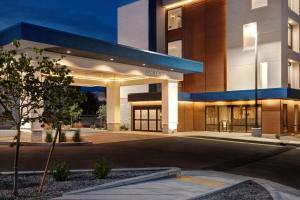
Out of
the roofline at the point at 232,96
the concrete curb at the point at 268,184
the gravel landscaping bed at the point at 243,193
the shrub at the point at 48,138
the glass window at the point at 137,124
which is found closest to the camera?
the gravel landscaping bed at the point at 243,193

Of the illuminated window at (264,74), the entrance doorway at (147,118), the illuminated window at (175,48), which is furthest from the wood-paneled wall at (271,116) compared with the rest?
the illuminated window at (175,48)

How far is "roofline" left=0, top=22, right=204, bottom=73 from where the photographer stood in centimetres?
1961

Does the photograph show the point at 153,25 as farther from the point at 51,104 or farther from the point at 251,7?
the point at 51,104

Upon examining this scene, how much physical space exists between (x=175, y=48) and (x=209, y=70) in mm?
5626

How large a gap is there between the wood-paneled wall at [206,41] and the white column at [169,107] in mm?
6138

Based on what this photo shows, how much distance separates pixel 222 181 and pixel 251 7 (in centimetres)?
2726

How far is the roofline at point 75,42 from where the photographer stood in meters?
Result: 19.6

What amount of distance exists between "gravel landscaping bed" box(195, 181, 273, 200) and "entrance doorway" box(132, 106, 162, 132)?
25535 millimetres

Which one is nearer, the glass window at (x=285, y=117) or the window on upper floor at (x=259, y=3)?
the glass window at (x=285, y=117)

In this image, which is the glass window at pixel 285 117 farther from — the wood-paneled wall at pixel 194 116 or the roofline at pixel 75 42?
the roofline at pixel 75 42

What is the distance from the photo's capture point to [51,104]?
847 cm

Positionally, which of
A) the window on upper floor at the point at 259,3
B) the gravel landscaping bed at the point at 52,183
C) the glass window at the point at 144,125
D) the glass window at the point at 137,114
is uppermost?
the window on upper floor at the point at 259,3

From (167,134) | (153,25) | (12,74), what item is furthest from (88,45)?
(153,25)

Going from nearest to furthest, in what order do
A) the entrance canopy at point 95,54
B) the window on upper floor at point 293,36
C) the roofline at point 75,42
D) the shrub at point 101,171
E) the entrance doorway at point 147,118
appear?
the shrub at point 101,171, the roofline at point 75,42, the entrance canopy at point 95,54, the window on upper floor at point 293,36, the entrance doorway at point 147,118
